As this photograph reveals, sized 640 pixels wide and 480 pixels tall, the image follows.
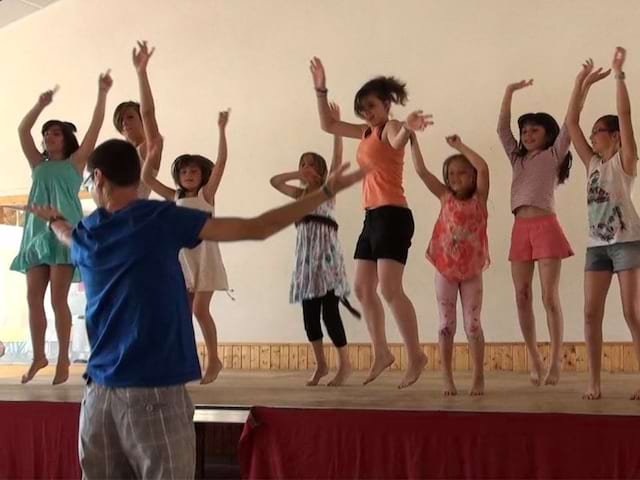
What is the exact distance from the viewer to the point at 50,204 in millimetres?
3695

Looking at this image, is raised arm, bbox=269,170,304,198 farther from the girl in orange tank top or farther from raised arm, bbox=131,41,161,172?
raised arm, bbox=131,41,161,172

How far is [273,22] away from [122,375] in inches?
158

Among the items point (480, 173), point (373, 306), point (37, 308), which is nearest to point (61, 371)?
point (37, 308)

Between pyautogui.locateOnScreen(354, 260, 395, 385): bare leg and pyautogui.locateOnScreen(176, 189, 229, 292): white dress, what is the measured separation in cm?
73

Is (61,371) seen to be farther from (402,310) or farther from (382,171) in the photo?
(382,171)

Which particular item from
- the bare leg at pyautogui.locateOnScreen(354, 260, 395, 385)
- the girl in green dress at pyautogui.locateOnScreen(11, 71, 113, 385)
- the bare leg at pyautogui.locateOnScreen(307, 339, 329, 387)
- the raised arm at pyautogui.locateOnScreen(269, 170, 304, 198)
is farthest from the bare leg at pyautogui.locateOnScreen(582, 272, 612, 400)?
the girl in green dress at pyautogui.locateOnScreen(11, 71, 113, 385)

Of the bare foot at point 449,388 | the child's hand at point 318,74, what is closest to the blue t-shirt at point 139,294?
the bare foot at point 449,388

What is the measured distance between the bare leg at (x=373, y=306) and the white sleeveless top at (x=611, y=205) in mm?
964

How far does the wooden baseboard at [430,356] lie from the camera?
4215mm

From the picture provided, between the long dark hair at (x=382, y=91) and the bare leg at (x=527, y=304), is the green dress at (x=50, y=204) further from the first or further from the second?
the bare leg at (x=527, y=304)

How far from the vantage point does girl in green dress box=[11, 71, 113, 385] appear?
3.56m

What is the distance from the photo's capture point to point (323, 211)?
3.74 meters

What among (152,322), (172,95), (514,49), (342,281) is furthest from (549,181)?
(172,95)

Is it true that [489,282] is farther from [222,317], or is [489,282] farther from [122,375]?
[122,375]
